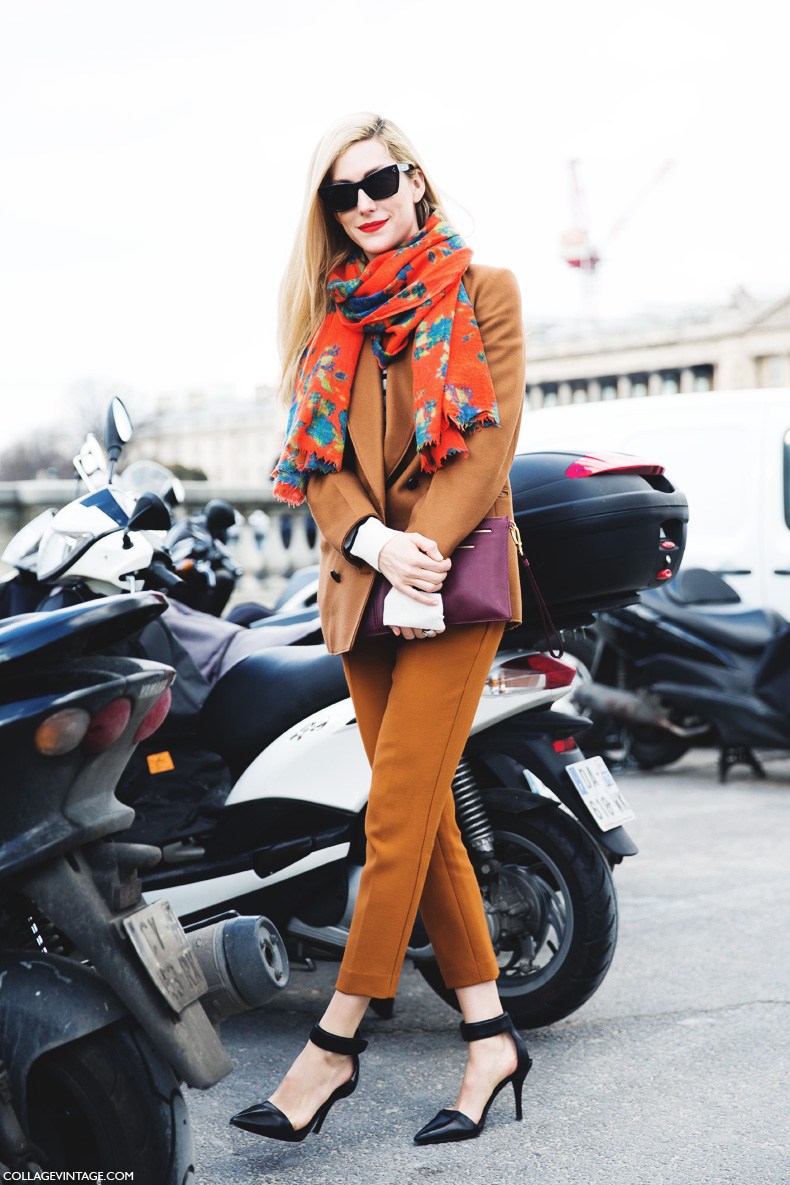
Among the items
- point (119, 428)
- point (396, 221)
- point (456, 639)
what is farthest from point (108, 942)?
point (119, 428)

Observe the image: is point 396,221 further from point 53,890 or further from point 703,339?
point 703,339

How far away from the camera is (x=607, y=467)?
2924mm

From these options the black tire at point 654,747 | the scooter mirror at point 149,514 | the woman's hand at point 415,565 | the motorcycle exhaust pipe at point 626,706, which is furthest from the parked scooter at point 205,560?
the black tire at point 654,747

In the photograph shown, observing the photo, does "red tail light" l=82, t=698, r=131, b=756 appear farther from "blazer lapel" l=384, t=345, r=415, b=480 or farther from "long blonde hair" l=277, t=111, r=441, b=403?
"long blonde hair" l=277, t=111, r=441, b=403

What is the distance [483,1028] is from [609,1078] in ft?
1.61

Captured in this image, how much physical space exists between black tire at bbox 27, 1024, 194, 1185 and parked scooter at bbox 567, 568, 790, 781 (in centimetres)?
453

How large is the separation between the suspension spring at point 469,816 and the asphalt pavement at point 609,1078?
18.9 inches

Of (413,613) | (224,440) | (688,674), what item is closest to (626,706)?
(688,674)

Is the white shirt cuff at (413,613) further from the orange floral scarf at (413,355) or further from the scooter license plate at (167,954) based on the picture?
the scooter license plate at (167,954)

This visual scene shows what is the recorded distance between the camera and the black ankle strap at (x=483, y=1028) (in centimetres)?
240

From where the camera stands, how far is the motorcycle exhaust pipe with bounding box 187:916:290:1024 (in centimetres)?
195

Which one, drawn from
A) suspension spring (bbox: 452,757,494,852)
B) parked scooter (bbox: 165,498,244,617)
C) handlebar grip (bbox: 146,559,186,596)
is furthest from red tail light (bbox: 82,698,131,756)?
parked scooter (bbox: 165,498,244,617)

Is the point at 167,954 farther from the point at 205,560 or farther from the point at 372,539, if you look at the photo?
the point at 205,560

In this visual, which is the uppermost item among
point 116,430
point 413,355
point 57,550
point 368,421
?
point 413,355
